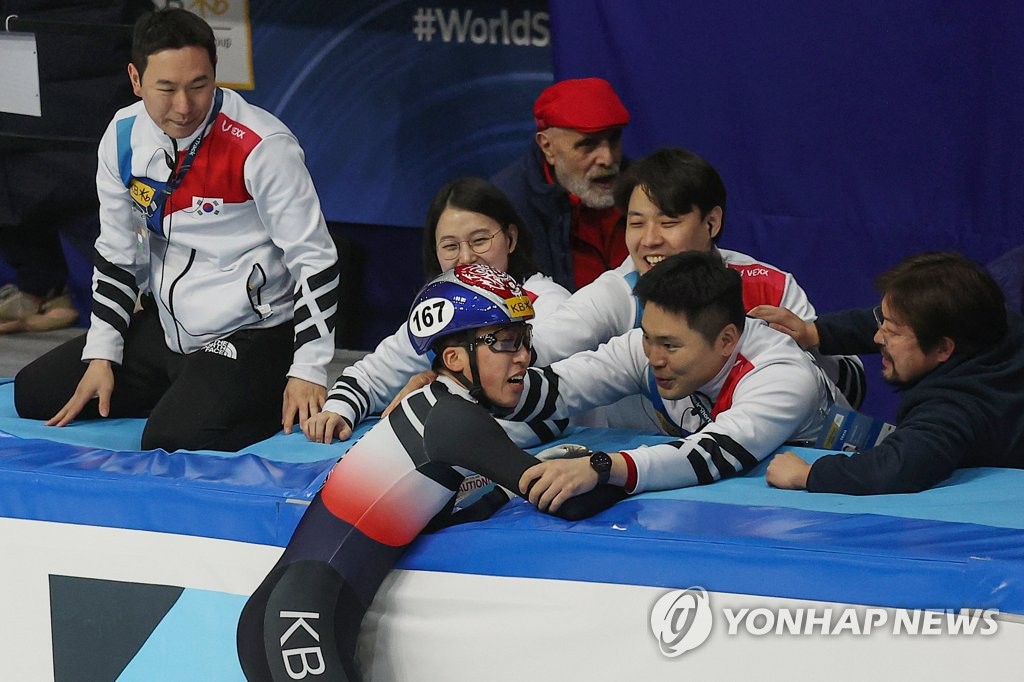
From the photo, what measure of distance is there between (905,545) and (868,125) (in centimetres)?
204

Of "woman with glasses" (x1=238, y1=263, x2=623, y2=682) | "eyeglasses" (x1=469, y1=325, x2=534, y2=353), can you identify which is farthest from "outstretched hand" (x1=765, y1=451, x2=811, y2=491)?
"eyeglasses" (x1=469, y1=325, x2=534, y2=353)

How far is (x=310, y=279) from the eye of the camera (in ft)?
9.65

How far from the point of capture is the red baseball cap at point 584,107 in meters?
3.51

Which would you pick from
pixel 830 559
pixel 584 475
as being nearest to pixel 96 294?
pixel 584 475

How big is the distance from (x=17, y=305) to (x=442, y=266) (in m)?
2.91

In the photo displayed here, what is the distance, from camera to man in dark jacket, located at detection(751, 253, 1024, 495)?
7.41 ft

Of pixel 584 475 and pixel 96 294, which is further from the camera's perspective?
pixel 96 294

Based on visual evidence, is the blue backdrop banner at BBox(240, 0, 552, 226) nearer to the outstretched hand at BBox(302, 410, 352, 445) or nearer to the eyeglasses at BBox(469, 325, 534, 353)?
the outstretched hand at BBox(302, 410, 352, 445)

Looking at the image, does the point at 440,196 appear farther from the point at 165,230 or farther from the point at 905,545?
the point at 905,545

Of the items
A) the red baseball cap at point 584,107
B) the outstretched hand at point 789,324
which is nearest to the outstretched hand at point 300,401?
the outstretched hand at point 789,324

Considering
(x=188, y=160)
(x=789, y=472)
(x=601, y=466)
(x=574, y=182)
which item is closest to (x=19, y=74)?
(x=188, y=160)

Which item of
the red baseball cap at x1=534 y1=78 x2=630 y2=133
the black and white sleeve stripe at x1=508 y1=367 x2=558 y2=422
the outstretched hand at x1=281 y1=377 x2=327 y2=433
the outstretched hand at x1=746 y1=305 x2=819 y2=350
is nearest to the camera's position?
the black and white sleeve stripe at x1=508 y1=367 x2=558 y2=422

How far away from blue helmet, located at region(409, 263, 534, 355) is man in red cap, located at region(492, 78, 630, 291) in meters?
1.28

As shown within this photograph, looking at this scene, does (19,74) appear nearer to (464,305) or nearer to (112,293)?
(112,293)
